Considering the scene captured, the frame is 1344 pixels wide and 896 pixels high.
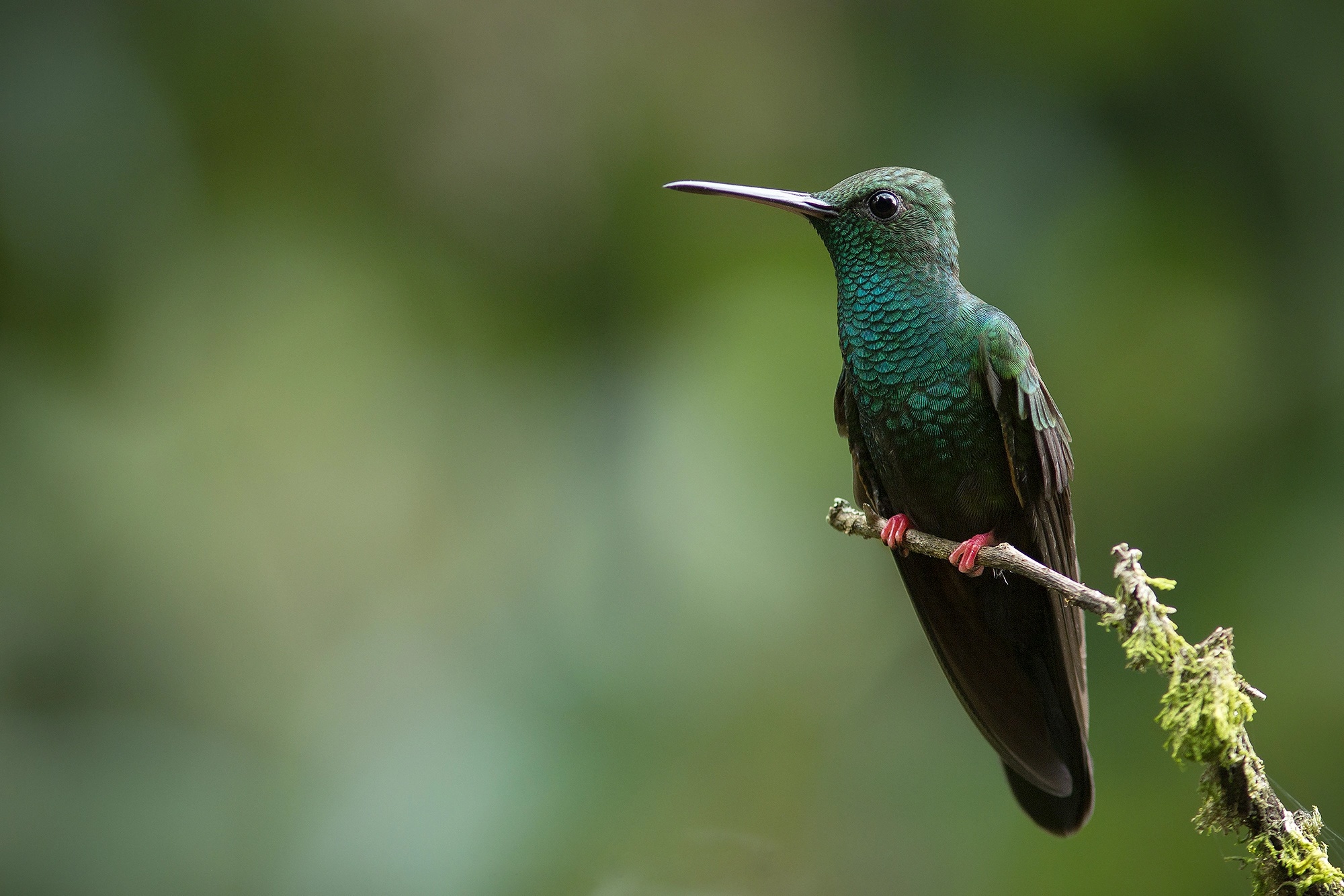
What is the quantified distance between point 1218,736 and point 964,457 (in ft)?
2.69

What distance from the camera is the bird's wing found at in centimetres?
189

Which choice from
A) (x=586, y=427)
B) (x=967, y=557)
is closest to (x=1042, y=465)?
(x=967, y=557)

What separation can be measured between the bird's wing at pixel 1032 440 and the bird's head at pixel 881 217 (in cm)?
22

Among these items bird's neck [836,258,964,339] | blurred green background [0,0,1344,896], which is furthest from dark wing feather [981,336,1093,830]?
blurred green background [0,0,1344,896]

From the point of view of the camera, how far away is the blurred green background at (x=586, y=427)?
341 centimetres

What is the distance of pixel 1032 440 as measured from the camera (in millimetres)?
1901

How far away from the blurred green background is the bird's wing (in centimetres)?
161

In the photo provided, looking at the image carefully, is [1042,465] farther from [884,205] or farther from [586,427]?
[586,427]

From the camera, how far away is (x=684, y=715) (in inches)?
139

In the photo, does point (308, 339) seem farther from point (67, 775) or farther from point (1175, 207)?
point (1175, 207)

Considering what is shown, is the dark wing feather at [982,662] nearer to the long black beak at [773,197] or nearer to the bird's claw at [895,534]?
the bird's claw at [895,534]

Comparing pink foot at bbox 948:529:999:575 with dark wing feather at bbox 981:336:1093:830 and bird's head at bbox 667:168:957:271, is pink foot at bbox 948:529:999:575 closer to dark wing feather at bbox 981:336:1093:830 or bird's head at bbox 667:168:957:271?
dark wing feather at bbox 981:336:1093:830

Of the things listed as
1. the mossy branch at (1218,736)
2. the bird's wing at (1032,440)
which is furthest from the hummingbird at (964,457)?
the mossy branch at (1218,736)

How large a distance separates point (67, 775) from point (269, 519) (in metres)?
1.05
